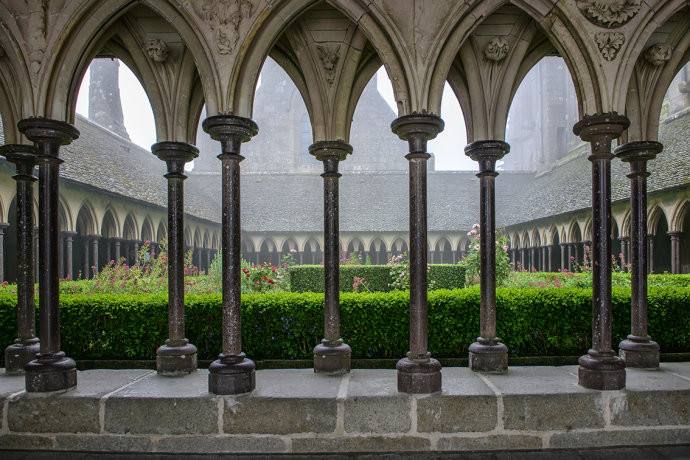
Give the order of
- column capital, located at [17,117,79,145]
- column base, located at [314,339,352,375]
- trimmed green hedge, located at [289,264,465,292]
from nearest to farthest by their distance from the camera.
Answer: column capital, located at [17,117,79,145], column base, located at [314,339,352,375], trimmed green hedge, located at [289,264,465,292]

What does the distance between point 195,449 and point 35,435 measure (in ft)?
4.18

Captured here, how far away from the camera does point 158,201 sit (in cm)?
1916

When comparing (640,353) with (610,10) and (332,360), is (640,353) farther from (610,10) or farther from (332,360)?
(610,10)

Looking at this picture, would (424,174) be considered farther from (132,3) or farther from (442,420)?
(132,3)

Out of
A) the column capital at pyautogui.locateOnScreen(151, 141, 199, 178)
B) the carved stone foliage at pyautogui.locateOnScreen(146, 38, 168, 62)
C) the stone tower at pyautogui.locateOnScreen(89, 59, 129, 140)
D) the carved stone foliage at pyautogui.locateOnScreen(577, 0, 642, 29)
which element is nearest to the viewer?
the carved stone foliage at pyautogui.locateOnScreen(577, 0, 642, 29)

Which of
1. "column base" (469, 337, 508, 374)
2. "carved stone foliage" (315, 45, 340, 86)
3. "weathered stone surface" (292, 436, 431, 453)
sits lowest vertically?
"weathered stone surface" (292, 436, 431, 453)

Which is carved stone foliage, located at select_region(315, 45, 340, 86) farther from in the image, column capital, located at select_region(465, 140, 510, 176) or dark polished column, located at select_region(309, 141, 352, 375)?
column capital, located at select_region(465, 140, 510, 176)

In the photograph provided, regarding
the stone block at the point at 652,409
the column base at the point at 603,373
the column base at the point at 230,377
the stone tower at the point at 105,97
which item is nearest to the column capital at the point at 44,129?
the column base at the point at 230,377

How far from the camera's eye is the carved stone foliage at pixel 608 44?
430 cm

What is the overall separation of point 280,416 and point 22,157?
363 cm

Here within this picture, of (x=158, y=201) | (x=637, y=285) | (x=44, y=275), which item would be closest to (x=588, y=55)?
(x=637, y=285)

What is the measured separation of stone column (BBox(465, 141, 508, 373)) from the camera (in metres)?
4.84

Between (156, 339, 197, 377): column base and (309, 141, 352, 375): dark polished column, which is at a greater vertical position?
(309, 141, 352, 375): dark polished column

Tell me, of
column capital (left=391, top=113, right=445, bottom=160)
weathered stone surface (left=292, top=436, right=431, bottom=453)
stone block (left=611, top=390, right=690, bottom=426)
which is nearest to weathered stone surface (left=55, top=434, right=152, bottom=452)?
weathered stone surface (left=292, top=436, right=431, bottom=453)
